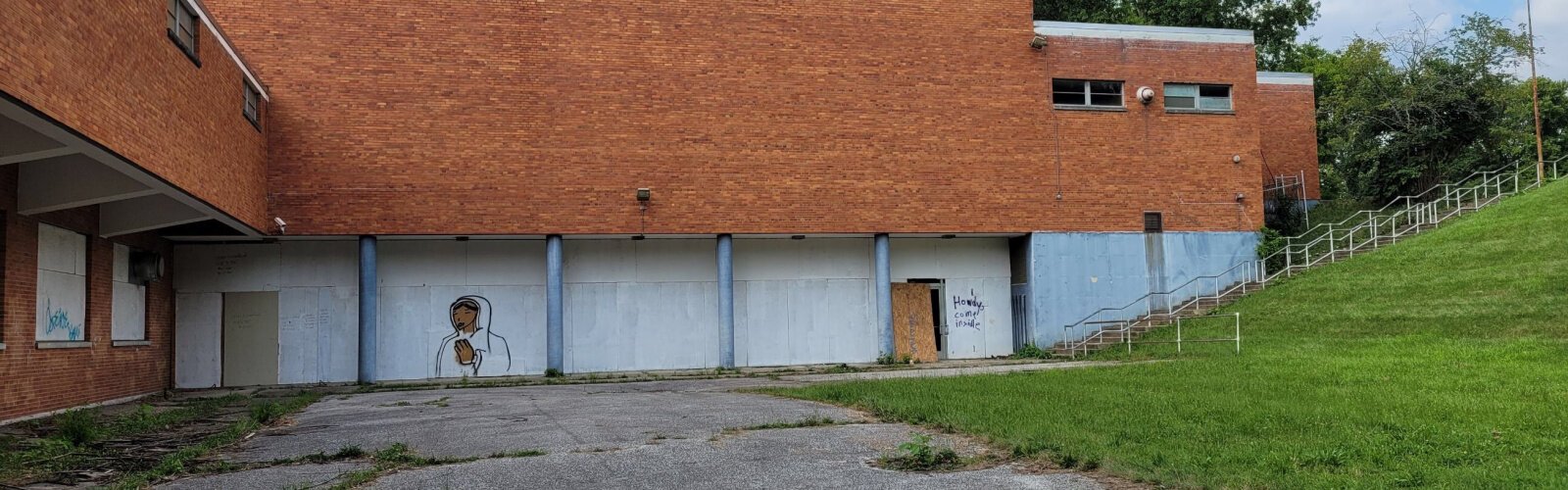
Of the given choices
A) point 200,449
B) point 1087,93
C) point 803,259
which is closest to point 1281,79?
point 1087,93

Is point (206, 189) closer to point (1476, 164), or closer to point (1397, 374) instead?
point (1397, 374)

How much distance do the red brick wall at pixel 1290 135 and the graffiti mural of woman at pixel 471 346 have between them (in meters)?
23.6

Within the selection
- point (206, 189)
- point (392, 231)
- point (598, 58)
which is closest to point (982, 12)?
point (598, 58)

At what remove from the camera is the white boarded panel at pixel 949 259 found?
28094 mm

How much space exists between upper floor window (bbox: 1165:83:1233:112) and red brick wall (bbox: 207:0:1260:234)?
31cm

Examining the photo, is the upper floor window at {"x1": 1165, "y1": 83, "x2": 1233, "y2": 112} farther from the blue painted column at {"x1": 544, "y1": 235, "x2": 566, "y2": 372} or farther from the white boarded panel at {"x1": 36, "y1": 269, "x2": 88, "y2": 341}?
the white boarded panel at {"x1": 36, "y1": 269, "x2": 88, "y2": 341}

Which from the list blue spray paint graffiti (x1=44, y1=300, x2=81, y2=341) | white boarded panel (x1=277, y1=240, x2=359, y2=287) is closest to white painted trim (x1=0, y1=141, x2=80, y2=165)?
blue spray paint graffiti (x1=44, y1=300, x2=81, y2=341)

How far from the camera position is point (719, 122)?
2586 centimetres

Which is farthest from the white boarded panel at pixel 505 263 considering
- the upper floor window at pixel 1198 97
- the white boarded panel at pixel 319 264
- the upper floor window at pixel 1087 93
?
the upper floor window at pixel 1198 97

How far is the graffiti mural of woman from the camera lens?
83.6 feet

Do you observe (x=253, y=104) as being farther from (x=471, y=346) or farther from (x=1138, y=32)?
(x=1138, y=32)

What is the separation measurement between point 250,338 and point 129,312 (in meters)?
4.42

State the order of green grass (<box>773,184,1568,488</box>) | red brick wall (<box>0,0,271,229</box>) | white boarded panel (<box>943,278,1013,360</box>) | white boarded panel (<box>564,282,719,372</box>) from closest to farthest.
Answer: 1. green grass (<box>773,184,1568,488</box>)
2. red brick wall (<box>0,0,271,229</box>)
3. white boarded panel (<box>564,282,719,372</box>)
4. white boarded panel (<box>943,278,1013,360</box>)

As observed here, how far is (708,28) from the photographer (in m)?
25.9
